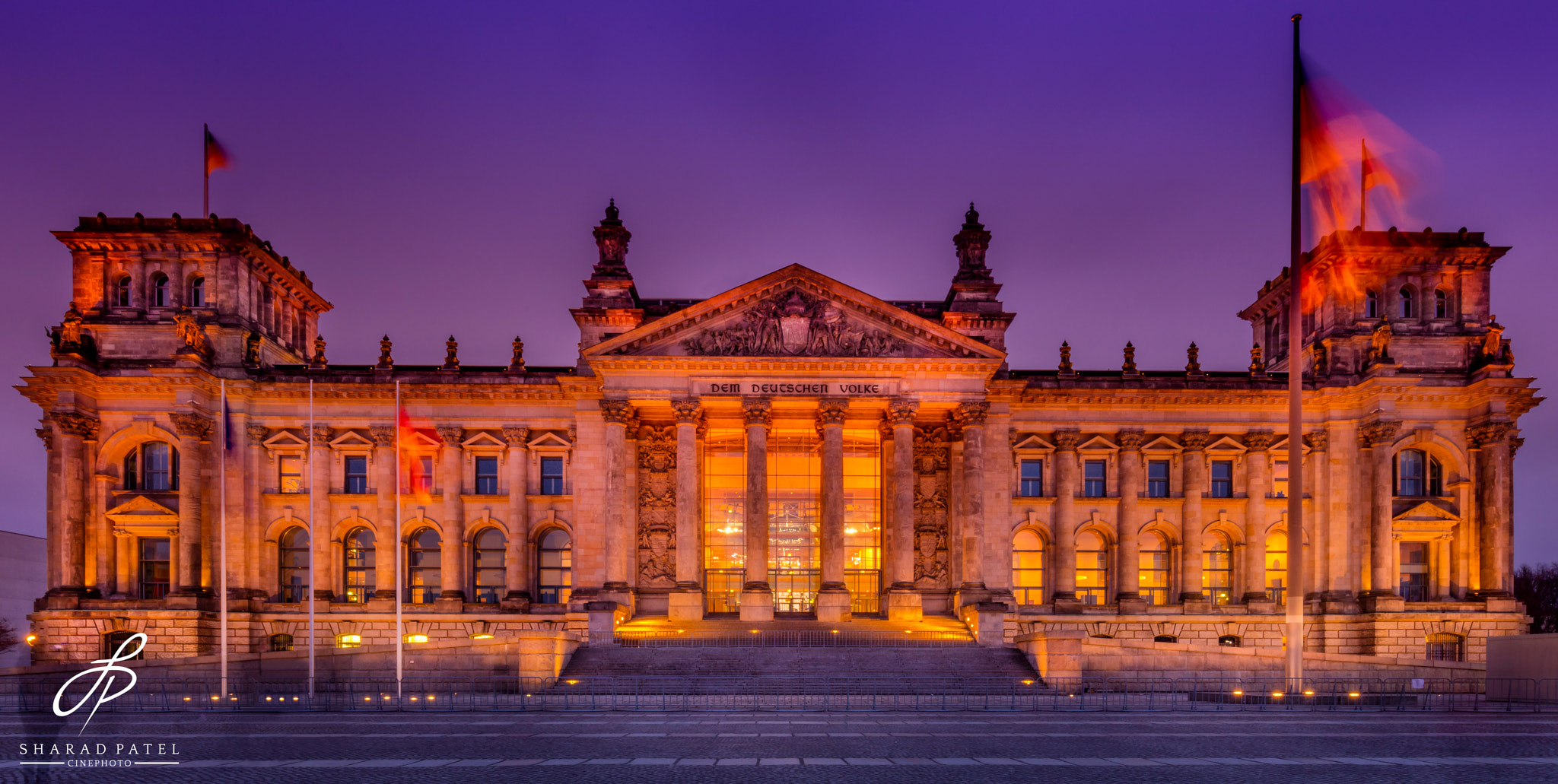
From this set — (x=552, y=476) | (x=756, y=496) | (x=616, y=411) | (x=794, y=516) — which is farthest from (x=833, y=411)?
(x=552, y=476)

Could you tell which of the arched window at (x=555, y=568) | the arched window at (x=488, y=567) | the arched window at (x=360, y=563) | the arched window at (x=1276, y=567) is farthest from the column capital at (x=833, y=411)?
the arched window at (x=360, y=563)

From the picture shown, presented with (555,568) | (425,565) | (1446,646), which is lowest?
(1446,646)

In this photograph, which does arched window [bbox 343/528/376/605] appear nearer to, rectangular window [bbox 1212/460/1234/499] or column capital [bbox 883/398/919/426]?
column capital [bbox 883/398/919/426]

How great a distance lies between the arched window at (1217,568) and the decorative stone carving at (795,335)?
21.4m


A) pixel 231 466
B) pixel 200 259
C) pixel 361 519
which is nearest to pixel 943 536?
pixel 361 519

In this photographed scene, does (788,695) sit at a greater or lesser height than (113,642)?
greater

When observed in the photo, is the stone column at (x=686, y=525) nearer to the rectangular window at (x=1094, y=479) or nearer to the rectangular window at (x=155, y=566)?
the rectangular window at (x=1094, y=479)

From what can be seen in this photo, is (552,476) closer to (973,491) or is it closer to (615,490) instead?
(615,490)

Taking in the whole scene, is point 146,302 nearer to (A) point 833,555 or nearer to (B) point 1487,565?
(A) point 833,555

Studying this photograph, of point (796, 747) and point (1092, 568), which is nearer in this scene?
point (796, 747)

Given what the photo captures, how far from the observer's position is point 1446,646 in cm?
5175

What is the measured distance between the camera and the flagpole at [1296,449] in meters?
28.9

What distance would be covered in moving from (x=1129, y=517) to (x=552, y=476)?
30464mm

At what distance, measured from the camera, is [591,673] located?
37688 mm
